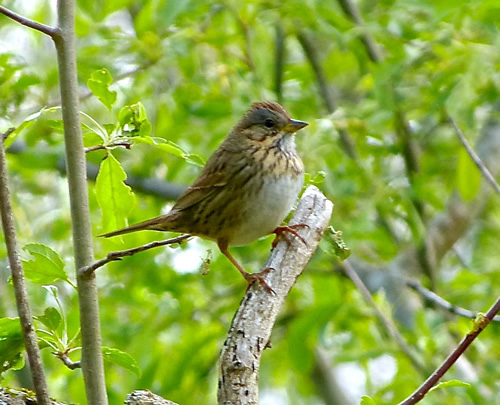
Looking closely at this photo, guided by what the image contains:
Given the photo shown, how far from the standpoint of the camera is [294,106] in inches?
222

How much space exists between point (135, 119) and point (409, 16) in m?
3.22

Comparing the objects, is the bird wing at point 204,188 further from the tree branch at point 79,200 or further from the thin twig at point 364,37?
the thin twig at point 364,37

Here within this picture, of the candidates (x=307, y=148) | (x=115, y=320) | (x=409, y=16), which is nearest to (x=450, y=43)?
(x=409, y=16)

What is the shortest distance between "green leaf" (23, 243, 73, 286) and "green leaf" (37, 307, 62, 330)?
11 centimetres

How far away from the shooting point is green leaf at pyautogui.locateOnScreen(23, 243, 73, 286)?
2.29 metres

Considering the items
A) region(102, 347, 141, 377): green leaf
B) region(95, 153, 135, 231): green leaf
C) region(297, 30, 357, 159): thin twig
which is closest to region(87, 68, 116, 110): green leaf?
region(95, 153, 135, 231): green leaf

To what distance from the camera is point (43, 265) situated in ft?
7.55

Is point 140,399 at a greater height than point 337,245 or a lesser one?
lesser

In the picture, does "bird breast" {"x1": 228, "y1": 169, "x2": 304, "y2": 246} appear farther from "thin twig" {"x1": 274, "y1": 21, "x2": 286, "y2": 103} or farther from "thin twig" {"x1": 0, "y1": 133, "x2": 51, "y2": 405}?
"thin twig" {"x1": 274, "y1": 21, "x2": 286, "y2": 103}

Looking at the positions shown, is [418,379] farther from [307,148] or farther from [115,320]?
[115,320]

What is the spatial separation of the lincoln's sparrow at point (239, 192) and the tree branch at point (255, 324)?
86 centimetres

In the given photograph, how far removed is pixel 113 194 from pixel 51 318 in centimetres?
42

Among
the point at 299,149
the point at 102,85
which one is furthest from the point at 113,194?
the point at 299,149

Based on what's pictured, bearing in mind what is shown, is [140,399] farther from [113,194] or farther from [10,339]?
[113,194]
